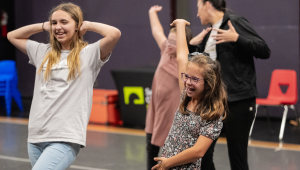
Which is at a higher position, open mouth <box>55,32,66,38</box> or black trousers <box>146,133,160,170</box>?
open mouth <box>55,32,66,38</box>

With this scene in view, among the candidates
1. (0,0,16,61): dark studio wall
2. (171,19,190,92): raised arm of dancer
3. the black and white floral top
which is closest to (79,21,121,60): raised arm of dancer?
(171,19,190,92): raised arm of dancer

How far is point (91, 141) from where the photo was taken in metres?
5.95

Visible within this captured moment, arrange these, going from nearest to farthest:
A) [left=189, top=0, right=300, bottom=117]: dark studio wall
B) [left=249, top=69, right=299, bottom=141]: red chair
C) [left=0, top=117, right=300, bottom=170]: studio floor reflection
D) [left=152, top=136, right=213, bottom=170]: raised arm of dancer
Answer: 1. [left=152, top=136, right=213, bottom=170]: raised arm of dancer
2. [left=0, top=117, right=300, bottom=170]: studio floor reflection
3. [left=249, top=69, right=299, bottom=141]: red chair
4. [left=189, top=0, right=300, bottom=117]: dark studio wall

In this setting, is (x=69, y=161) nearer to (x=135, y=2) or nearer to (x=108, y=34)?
(x=108, y=34)

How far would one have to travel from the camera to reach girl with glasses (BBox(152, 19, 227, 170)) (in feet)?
6.68

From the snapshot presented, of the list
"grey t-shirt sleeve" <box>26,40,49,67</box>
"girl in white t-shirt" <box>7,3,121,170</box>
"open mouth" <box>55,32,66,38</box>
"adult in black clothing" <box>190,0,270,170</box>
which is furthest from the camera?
"adult in black clothing" <box>190,0,270,170</box>

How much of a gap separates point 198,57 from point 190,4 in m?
6.19

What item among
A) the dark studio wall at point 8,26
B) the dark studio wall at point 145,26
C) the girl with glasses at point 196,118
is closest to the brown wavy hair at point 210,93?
the girl with glasses at point 196,118

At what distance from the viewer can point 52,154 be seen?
2131 millimetres

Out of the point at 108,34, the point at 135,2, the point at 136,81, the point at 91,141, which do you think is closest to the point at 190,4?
the point at 135,2

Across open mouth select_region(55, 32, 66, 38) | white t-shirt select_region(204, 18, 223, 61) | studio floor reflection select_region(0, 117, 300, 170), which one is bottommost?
studio floor reflection select_region(0, 117, 300, 170)

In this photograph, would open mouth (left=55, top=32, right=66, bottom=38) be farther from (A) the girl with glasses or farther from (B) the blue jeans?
(A) the girl with glasses

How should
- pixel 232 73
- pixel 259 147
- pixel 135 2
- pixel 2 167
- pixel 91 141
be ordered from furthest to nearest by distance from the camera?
pixel 135 2 < pixel 91 141 < pixel 259 147 < pixel 2 167 < pixel 232 73

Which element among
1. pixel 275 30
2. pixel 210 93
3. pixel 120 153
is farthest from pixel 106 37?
pixel 275 30
